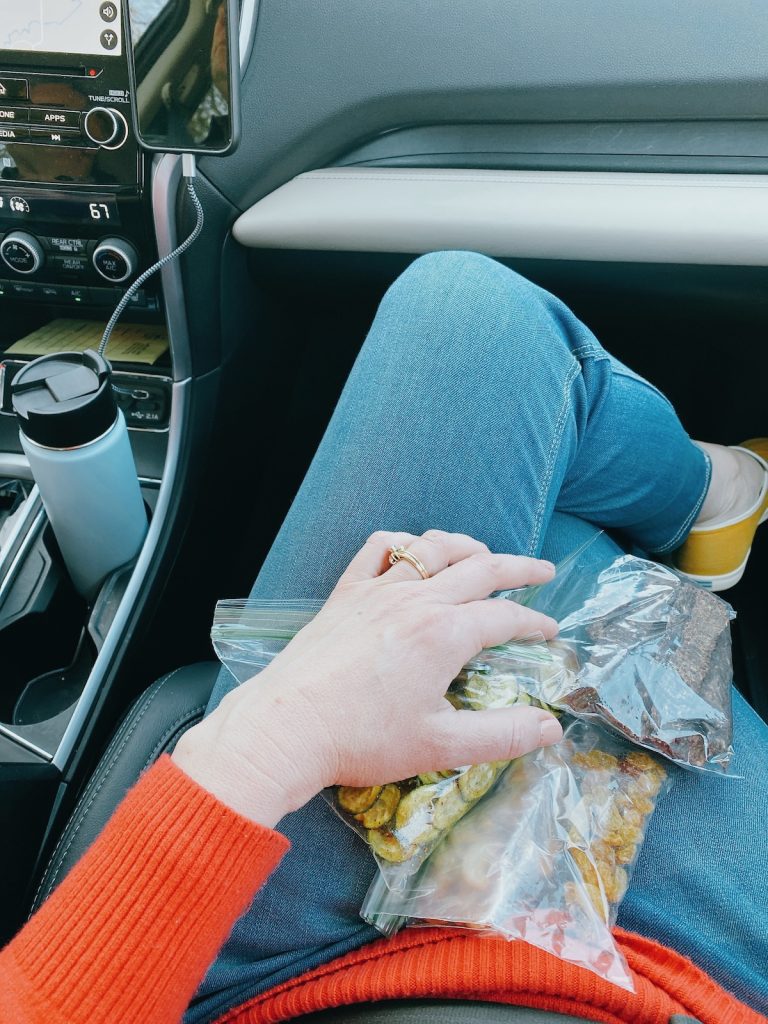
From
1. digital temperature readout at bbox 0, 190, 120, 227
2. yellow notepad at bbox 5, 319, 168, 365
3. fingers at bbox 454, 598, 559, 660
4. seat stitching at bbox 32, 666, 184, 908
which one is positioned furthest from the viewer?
yellow notepad at bbox 5, 319, 168, 365

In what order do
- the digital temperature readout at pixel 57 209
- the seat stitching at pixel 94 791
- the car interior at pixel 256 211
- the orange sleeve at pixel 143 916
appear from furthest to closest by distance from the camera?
the digital temperature readout at pixel 57 209 < the car interior at pixel 256 211 < the seat stitching at pixel 94 791 < the orange sleeve at pixel 143 916

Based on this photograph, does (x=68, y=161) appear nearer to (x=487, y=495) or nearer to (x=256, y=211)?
(x=256, y=211)

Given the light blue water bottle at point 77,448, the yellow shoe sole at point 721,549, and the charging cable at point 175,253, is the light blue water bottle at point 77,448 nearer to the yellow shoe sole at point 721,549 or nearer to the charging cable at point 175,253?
the charging cable at point 175,253

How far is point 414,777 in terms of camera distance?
536 millimetres

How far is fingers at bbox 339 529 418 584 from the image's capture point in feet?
1.83

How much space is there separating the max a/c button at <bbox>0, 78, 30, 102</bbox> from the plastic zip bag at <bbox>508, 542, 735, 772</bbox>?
29.1 inches

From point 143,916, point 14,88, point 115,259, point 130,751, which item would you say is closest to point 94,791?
point 130,751

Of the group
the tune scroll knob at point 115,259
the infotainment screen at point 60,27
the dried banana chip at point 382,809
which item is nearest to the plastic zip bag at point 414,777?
the dried banana chip at point 382,809

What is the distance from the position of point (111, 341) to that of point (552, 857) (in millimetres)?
817

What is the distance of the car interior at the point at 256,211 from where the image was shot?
75 cm

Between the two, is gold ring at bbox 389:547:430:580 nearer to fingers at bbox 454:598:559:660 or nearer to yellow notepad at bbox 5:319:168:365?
fingers at bbox 454:598:559:660

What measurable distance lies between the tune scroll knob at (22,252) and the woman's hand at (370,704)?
0.63 m

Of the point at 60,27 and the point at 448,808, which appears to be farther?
the point at 60,27

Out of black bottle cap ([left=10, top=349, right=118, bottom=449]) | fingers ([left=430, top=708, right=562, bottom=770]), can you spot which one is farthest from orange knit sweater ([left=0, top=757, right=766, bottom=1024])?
black bottle cap ([left=10, top=349, right=118, bottom=449])
